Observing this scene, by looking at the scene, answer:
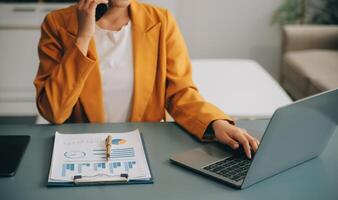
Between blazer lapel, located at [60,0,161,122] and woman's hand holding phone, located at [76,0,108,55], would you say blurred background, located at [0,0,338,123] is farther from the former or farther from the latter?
woman's hand holding phone, located at [76,0,108,55]

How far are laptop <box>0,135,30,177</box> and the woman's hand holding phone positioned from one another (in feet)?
0.94

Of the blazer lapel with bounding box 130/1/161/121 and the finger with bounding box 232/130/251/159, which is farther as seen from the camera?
the blazer lapel with bounding box 130/1/161/121

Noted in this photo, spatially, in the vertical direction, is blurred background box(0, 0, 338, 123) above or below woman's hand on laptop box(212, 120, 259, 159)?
below

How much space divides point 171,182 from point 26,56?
8.58 ft

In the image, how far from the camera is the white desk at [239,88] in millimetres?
2562

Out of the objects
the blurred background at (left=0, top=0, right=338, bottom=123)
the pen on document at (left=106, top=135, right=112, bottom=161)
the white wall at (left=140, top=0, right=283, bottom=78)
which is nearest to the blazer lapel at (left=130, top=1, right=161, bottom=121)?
the pen on document at (left=106, top=135, right=112, bottom=161)

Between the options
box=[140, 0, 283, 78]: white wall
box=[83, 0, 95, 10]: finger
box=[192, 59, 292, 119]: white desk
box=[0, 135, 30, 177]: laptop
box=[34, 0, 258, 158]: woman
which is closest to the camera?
box=[0, 135, 30, 177]: laptop

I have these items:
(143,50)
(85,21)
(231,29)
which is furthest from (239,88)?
(231,29)

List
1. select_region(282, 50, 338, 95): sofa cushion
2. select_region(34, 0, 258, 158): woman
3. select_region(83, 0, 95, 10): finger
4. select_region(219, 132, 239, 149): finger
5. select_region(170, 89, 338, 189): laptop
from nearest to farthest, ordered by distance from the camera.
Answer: select_region(170, 89, 338, 189): laptop, select_region(219, 132, 239, 149): finger, select_region(83, 0, 95, 10): finger, select_region(34, 0, 258, 158): woman, select_region(282, 50, 338, 95): sofa cushion

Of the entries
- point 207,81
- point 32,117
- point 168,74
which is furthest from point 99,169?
point 32,117

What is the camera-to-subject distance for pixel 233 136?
1.40 metres

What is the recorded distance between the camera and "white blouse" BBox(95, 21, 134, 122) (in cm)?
171

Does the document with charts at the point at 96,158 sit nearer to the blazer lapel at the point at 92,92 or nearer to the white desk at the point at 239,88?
the blazer lapel at the point at 92,92

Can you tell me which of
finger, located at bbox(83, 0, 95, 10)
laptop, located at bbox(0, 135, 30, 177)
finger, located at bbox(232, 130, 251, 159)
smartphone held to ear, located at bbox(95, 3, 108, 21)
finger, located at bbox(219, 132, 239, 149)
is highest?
finger, located at bbox(83, 0, 95, 10)
